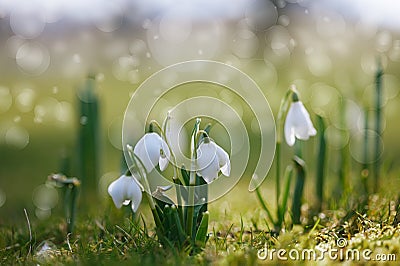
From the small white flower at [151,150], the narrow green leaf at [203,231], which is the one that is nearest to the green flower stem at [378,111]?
the narrow green leaf at [203,231]

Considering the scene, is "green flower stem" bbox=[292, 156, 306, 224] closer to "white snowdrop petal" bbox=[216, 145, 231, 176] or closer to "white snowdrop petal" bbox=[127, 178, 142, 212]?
"white snowdrop petal" bbox=[216, 145, 231, 176]

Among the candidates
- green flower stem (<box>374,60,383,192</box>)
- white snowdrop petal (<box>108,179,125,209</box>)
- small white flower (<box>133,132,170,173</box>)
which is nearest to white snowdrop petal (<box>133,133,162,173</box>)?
small white flower (<box>133,132,170,173</box>)

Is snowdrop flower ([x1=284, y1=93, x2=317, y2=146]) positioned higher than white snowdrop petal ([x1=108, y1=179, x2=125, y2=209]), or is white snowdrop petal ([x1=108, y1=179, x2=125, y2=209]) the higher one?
snowdrop flower ([x1=284, y1=93, x2=317, y2=146])

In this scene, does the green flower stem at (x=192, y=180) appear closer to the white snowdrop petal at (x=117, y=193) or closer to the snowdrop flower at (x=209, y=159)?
the snowdrop flower at (x=209, y=159)

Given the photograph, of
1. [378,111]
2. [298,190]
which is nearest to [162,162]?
[298,190]

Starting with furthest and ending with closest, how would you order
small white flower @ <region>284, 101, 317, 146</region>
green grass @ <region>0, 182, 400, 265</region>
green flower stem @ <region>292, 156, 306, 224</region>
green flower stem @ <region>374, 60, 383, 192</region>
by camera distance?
green flower stem @ <region>374, 60, 383, 192</region>
green flower stem @ <region>292, 156, 306, 224</region>
small white flower @ <region>284, 101, 317, 146</region>
green grass @ <region>0, 182, 400, 265</region>

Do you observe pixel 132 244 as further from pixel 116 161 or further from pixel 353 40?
pixel 116 161
